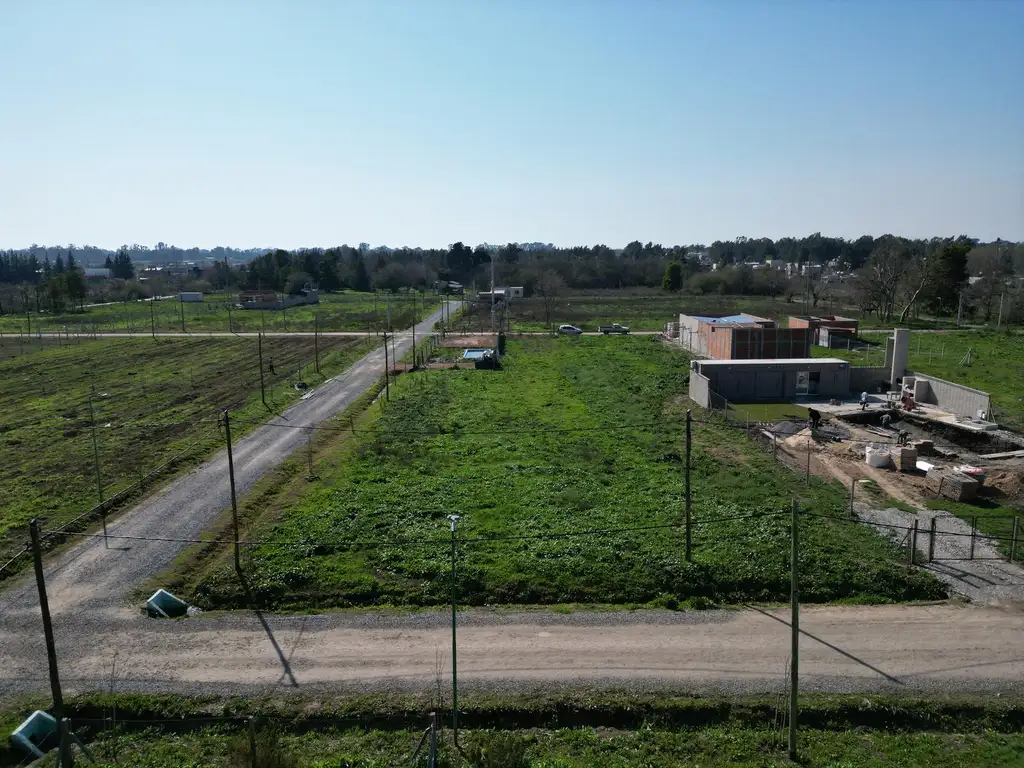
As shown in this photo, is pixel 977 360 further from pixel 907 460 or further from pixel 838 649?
pixel 838 649

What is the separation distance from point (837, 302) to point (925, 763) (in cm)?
9694

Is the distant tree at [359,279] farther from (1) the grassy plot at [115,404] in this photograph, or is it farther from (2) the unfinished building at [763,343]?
(2) the unfinished building at [763,343]

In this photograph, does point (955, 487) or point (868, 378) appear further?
point (868, 378)

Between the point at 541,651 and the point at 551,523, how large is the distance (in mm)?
6362

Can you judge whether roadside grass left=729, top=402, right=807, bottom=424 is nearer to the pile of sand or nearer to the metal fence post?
the pile of sand

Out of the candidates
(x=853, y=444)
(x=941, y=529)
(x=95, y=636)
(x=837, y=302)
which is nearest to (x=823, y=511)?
(x=941, y=529)

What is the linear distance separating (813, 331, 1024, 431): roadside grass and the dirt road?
845 inches

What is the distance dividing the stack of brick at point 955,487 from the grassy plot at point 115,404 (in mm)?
27370

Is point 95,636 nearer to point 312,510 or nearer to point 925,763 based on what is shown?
point 312,510

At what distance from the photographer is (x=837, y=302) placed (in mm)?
99062

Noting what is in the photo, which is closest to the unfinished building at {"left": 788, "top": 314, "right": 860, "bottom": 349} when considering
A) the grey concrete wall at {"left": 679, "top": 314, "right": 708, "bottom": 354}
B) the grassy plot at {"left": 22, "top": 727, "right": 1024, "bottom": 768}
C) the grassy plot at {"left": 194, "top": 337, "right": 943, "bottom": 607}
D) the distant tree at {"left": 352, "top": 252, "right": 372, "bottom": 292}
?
the grey concrete wall at {"left": 679, "top": 314, "right": 708, "bottom": 354}

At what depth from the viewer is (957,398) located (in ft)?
115

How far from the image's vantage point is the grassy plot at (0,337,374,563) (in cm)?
2509

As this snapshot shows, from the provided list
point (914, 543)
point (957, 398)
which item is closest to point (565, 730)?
point (914, 543)
